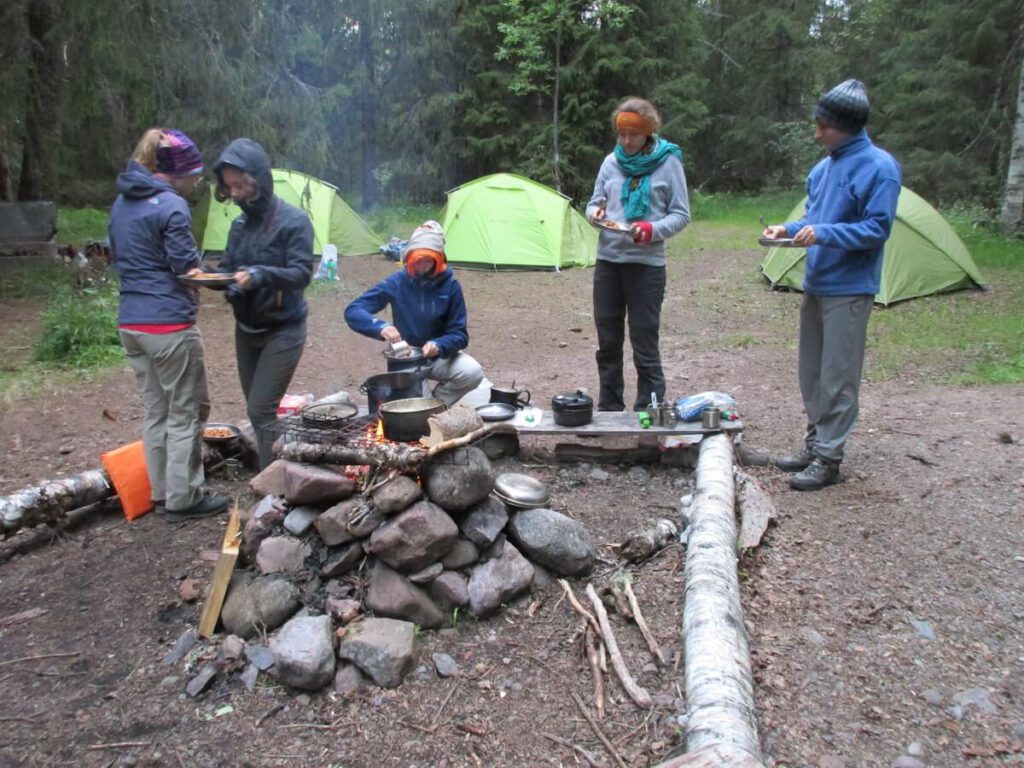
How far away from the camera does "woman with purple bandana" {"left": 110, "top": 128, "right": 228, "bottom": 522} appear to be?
11.2ft

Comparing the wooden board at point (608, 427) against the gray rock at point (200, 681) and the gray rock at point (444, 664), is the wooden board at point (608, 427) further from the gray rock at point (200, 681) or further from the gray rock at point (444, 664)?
the gray rock at point (200, 681)

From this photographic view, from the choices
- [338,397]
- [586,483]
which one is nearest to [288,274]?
[338,397]

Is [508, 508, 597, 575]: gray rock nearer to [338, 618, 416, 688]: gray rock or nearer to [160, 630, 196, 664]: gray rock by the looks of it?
[338, 618, 416, 688]: gray rock

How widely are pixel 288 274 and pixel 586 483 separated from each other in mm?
1884

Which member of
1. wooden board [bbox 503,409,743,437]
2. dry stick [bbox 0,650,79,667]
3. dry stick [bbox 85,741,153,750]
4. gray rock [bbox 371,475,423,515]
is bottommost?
dry stick [bbox 85,741,153,750]

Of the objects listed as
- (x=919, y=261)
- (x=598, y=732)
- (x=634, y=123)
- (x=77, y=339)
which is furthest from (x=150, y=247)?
(x=919, y=261)

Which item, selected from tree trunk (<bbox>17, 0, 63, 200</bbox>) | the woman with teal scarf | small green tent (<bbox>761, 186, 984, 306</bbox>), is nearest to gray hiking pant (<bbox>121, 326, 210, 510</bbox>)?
the woman with teal scarf

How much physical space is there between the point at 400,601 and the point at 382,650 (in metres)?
0.26

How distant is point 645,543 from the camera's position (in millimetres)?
3260

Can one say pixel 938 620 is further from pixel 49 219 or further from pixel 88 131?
pixel 88 131

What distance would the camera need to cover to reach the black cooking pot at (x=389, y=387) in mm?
3607

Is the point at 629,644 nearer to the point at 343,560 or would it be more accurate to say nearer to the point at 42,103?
the point at 343,560

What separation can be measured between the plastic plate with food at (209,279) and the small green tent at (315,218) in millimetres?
8624

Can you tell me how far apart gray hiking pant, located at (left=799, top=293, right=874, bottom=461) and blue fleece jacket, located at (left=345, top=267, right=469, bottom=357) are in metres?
1.84
